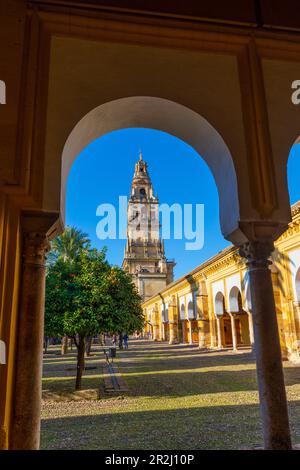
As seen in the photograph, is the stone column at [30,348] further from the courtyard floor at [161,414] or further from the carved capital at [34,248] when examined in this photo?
the courtyard floor at [161,414]

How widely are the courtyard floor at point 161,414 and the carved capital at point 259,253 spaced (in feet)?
7.52

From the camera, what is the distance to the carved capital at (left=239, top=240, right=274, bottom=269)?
388 centimetres

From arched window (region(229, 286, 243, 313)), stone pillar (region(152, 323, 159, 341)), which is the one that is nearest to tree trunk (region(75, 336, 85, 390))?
arched window (region(229, 286, 243, 313))

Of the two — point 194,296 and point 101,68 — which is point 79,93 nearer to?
point 101,68

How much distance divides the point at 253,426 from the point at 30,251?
4607 millimetres

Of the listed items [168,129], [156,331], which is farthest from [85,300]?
[156,331]

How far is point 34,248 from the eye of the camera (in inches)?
139

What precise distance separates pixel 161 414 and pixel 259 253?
4352 mm

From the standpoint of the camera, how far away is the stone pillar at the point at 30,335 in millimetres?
3068

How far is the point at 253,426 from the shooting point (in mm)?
5684

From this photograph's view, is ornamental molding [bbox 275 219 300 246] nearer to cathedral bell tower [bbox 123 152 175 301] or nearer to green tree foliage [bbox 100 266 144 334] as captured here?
green tree foliage [bbox 100 266 144 334]

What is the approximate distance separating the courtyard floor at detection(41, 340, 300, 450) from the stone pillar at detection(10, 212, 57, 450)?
2.12 m

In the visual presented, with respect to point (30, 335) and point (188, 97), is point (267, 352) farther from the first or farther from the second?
point (188, 97)
